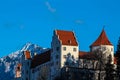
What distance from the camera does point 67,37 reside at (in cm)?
→ 15162

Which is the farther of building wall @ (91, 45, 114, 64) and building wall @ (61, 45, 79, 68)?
building wall @ (91, 45, 114, 64)

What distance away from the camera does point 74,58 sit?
486 feet

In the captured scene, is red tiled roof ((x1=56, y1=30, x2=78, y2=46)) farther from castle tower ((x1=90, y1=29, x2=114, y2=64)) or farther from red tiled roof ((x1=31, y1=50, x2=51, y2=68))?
red tiled roof ((x1=31, y1=50, x2=51, y2=68))

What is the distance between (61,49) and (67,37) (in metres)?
4.46

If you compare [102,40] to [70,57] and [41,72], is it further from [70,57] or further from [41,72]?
[41,72]

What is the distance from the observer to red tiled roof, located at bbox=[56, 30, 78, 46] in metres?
150

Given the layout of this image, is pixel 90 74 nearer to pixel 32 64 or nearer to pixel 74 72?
pixel 74 72

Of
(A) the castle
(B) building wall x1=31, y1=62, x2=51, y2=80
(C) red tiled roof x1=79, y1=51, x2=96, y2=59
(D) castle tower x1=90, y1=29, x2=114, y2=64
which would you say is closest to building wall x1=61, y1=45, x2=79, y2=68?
(A) the castle

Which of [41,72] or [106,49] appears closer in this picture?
[41,72]

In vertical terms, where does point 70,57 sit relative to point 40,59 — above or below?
below

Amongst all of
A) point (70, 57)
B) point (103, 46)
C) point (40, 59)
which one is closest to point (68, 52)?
point (70, 57)

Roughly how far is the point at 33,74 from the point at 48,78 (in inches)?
450

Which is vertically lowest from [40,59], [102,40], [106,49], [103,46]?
[40,59]

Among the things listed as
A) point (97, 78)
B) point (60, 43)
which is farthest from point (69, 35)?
point (97, 78)
